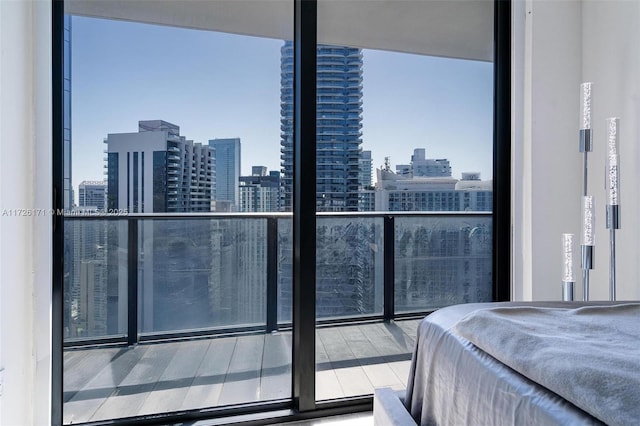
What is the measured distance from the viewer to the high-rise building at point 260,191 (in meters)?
2.03

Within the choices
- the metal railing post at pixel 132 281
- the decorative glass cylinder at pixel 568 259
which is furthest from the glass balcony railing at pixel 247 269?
the decorative glass cylinder at pixel 568 259

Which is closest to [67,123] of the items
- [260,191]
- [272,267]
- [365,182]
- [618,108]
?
[260,191]

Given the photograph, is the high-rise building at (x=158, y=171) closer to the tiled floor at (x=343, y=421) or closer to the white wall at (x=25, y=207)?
the white wall at (x=25, y=207)

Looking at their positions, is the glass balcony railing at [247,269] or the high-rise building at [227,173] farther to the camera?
the high-rise building at [227,173]

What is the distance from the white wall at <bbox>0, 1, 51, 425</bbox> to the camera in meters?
1.48

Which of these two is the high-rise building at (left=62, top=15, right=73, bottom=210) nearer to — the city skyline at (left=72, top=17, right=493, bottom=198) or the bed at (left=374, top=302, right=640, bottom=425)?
the city skyline at (left=72, top=17, right=493, bottom=198)

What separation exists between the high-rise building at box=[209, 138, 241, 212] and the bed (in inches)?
49.5

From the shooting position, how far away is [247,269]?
2.06m

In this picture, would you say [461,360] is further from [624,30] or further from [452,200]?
[624,30]

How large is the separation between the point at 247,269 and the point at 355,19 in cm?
165

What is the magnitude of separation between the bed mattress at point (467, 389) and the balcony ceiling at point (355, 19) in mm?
1732

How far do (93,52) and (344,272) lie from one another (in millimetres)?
1818

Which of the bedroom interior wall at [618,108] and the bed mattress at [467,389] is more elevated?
the bedroom interior wall at [618,108]

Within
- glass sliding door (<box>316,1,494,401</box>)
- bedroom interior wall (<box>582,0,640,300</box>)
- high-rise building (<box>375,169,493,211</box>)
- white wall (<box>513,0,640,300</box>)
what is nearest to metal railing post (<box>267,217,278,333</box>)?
glass sliding door (<box>316,1,494,401</box>)
